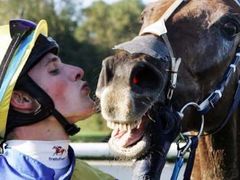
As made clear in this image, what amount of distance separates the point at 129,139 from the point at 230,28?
31.8 inches

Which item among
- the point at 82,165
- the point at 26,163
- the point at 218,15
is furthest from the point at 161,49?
the point at 26,163

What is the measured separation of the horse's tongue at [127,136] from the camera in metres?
2.77

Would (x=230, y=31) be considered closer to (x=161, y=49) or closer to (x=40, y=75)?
(x=161, y=49)

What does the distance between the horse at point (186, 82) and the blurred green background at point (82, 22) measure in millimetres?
19603

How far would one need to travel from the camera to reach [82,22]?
4797 cm

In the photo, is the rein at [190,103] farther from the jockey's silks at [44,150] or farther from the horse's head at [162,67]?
the jockey's silks at [44,150]

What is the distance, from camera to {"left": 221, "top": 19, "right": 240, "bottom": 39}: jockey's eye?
315 cm

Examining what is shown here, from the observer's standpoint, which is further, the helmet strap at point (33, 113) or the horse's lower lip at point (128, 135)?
the horse's lower lip at point (128, 135)

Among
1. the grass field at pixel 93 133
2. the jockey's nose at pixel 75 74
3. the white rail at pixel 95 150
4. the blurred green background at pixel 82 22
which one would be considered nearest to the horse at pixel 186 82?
the jockey's nose at pixel 75 74

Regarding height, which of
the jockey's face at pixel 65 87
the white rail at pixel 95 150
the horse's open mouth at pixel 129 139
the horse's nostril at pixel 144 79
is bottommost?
the white rail at pixel 95 150

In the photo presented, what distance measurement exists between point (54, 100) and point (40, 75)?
0.32 ft

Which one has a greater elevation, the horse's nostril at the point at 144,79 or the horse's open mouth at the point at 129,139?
the horse's nostril at the point at 144,79

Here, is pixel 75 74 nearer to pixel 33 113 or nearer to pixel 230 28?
pixel 33 113

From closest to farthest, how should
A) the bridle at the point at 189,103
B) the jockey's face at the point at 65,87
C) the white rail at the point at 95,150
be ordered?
the jockey's face at the point at 65,87
the bridle at the point at 189,103
the white rail at the point at 95,150
